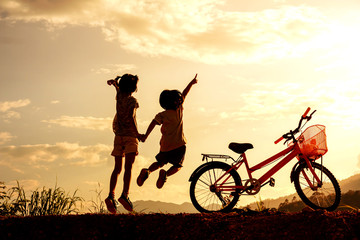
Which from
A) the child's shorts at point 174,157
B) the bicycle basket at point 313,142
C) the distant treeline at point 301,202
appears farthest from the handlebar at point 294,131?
the distant treeline at point 301,202

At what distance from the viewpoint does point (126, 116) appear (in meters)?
7.20

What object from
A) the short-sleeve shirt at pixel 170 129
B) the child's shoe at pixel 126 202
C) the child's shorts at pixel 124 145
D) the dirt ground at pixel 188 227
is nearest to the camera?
the dirt ground at pixel 188 227

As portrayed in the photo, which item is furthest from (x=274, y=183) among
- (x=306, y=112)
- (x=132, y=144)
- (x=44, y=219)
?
(x=44, y=219)

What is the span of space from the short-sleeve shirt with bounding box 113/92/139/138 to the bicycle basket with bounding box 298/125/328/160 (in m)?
3.08

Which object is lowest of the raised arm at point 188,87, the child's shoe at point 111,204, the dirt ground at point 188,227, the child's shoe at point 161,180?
the dirt ground at point 188,227

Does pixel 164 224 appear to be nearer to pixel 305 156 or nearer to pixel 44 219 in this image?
pixel 44 219

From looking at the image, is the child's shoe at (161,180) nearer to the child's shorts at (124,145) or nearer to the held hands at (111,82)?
the child's shorts at (124,145)

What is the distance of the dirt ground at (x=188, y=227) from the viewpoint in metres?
5.36

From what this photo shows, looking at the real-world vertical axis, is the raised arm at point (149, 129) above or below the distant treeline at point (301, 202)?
above

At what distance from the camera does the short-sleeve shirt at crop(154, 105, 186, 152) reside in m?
7.24

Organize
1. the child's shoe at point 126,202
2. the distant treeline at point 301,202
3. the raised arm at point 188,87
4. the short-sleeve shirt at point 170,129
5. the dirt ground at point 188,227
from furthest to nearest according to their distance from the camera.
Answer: the distant treeline at point 301,202, the raised arm at point 188,87, the short-sleeve shirt at point 170,129, the child's shoe at point 126,202, the dirt ground at point 188,227

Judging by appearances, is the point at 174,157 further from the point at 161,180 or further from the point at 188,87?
the point at 188,87

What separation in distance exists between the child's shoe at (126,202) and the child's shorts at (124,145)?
0.75 metres

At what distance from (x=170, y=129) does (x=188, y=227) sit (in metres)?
2.16
